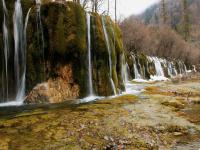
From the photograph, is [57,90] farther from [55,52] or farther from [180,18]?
[180,18]

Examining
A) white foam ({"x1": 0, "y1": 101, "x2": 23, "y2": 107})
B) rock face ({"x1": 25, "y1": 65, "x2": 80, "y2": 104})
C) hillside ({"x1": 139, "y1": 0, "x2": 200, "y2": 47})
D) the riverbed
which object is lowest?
the riverbed

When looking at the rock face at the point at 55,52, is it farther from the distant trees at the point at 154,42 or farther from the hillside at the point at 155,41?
the distant trees at the point at 154,42

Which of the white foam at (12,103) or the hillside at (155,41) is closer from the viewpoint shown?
the white foam at (12,103)

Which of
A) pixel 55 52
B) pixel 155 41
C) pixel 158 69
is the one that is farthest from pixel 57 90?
pixel 155 41

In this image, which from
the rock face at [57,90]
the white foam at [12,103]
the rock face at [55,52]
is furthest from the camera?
the rock face at [55,52]

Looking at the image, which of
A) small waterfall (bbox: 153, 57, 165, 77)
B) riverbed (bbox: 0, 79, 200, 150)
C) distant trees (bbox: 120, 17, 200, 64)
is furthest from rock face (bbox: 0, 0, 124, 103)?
distant trees (bbox: 120, 17, 200, 64)

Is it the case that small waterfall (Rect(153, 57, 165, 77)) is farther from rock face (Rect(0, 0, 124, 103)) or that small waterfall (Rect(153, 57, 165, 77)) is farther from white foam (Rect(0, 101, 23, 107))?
white foam (Rect(0, 101, 23, 107))

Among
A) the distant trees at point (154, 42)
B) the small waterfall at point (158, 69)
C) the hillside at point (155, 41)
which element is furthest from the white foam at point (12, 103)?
the distant trees at point (154, 42)

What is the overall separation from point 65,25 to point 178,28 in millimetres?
103620

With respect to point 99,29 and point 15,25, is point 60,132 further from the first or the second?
point 99,29

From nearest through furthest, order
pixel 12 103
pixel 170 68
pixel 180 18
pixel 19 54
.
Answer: pixel 12 103 < pixel 19 54 < pixel 170 68 < pixel 180 18

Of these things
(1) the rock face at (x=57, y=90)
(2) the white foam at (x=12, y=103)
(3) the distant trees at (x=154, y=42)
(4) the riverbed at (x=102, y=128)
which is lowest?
(4) the riverbed at (x=102, y=128)

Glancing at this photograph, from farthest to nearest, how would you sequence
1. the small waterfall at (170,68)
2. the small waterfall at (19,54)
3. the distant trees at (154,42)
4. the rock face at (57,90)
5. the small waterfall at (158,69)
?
the distant trees at (154,42), the small waterfall at (170,68), the small waterfall at (158,69), the small waterfall at (19,54), the rock face at (57,90)


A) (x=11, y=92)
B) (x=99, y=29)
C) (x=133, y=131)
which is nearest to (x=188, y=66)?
(x=99, y=29)
